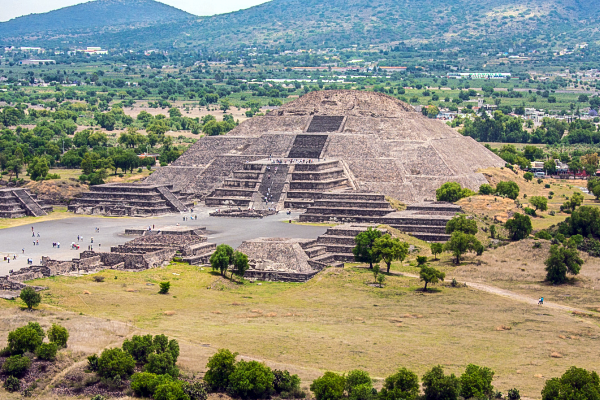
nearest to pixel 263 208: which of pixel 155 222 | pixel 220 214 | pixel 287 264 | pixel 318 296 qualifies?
pixel 220 214

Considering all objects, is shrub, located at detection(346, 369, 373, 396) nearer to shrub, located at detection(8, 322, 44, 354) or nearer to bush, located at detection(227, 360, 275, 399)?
bush, located at detection(227, 360, 275, 399)

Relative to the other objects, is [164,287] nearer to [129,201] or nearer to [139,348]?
[139,348]

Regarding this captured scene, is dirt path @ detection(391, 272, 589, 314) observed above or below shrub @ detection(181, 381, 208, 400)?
below

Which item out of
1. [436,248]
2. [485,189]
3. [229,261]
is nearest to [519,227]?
[436,248]

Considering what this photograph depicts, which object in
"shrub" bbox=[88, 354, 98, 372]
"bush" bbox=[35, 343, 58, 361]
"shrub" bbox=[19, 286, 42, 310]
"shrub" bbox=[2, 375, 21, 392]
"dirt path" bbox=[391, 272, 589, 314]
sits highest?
"shrub" bbox=[19, 286, 42, 310]

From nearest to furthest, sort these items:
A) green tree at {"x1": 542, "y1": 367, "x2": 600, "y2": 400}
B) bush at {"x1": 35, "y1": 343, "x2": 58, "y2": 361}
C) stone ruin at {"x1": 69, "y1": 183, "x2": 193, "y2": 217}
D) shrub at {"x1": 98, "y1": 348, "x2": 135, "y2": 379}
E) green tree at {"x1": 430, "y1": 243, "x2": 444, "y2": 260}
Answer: green tree at {"x1": 542, "y1": 367, "x2": 600, "y2": 400} < shrub at {"x1": 98, "y1": 348, "x2": 135, "y2": 379} < bush at {"x1": 35, "y1": 343, "x2": 58, "y2": 361} < green tree at {"x1": 430, "y1": 243, "x2": 444, "y2": 260} < stone ruin at {"x1": 69, "y1": 183, "x2": 193, "y2": 217}

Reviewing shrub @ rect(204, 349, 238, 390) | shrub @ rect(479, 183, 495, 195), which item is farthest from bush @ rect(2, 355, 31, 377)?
shrub @ rect(479, 183, 495, 195)

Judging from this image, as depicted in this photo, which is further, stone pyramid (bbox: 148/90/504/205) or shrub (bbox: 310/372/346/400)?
stone pyramid (bbox: 148/90/504/205)
